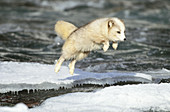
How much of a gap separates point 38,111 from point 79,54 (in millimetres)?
1505

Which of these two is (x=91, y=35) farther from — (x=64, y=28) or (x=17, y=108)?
(x=17, y=108)

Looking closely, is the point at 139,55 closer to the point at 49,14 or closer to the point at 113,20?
the point at 113,20

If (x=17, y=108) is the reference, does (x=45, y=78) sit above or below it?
above

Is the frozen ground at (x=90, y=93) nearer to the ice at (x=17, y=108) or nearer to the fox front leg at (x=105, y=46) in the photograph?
the ice at (x=17, y=108)

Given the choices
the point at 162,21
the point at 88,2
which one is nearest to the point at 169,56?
the point at 162,21

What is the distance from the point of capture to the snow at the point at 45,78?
19.5 ft

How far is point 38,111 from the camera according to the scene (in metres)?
4.71

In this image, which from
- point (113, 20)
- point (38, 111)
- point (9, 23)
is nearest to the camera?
point (38, 111)

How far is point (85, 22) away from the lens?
650 inches

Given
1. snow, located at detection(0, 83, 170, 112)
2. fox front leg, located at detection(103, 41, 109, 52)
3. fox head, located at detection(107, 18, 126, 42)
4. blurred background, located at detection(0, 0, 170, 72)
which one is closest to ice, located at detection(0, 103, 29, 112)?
snow, located at detection(0, 83, 170, 112)

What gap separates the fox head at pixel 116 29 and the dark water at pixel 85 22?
2378mm

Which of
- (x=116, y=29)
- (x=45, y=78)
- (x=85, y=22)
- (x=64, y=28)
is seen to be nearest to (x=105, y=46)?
(x=116, y=29)

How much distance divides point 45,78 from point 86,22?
34.5ft

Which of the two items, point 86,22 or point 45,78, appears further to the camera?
point 86,22
